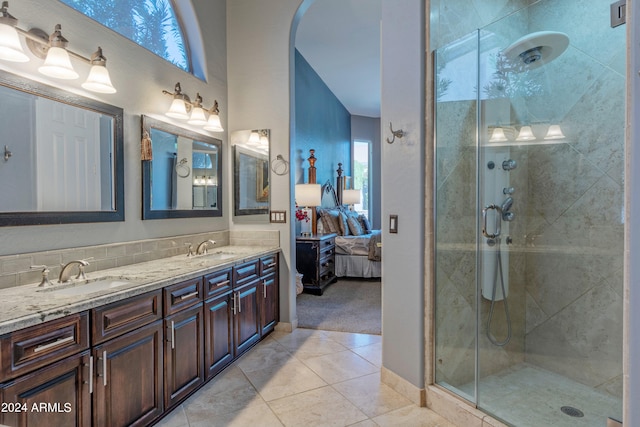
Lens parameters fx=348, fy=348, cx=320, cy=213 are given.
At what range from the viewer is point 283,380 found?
247cm

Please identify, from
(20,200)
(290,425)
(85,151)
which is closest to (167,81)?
(85,151)

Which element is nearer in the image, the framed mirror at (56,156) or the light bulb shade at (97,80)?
the framed mirror at (56,156)

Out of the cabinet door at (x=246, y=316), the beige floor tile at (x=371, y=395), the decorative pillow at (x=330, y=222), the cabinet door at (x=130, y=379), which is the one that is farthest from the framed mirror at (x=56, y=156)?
the decorative pillow at (x=330, y=222)

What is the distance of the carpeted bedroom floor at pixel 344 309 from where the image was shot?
359 centimetres

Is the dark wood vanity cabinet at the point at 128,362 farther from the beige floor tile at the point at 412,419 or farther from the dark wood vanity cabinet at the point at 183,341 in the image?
the beige floor tile at the point at 412,419

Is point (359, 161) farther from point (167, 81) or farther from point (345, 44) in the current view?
point (167, 81)

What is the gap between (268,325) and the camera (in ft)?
10.6

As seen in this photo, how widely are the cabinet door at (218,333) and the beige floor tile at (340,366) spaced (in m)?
0.64

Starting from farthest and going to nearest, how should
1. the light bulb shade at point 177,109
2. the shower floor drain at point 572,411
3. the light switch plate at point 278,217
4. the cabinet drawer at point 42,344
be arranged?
the light switch plate at point 278,217
the light bulb shade at point 177,109
the shower floor drain at point 572,411
the cabinet drawer at point 42,344

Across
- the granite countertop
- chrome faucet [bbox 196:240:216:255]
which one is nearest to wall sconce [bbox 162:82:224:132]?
chrome faucet [bbox 196:240:216:255]

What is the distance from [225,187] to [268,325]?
142cm

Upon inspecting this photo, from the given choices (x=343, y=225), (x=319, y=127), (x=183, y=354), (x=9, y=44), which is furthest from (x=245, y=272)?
(x=319, y=127)

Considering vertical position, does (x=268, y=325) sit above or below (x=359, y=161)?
below

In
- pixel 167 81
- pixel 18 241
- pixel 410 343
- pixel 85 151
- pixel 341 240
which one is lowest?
pixel 410 343
